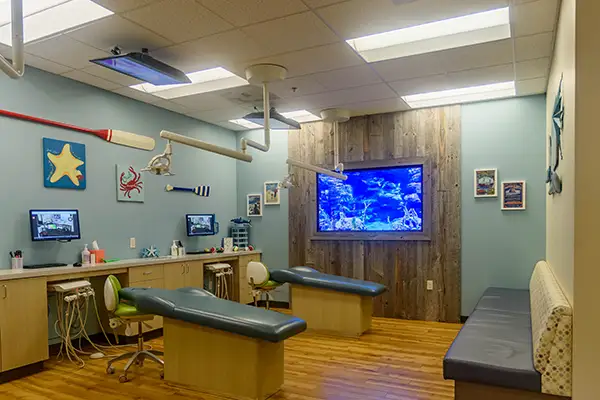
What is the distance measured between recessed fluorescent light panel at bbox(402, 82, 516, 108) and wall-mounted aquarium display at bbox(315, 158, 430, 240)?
0.74 m

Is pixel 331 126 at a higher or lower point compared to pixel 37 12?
lower

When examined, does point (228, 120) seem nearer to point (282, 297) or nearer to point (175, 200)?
point (175, 200)

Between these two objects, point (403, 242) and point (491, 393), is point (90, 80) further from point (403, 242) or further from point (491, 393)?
point (491, 393)

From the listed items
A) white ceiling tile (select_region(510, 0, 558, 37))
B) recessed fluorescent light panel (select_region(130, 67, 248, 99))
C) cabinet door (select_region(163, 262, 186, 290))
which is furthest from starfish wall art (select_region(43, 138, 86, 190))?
white ceiling tile (select_region(510, 0, 558, 37))

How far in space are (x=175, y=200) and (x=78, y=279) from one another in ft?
6.27

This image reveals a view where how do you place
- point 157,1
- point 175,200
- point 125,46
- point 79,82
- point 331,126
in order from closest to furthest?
point 157,1 → point 125,46 → point 79,82 → point 175,200 → point 331,126

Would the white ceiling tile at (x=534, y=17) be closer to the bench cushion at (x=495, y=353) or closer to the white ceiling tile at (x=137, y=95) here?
the bench cushion at (x=495, y=353)

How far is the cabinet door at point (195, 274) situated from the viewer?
17.1 ft

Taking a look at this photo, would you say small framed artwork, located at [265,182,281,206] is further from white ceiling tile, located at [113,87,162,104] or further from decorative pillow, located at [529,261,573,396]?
decorative pillow, located at [529,261,573,396]

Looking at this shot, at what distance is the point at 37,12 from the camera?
10.8ft

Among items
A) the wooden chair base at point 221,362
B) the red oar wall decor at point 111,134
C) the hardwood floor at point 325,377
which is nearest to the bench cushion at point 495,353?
the hardwood floor at point 325,377

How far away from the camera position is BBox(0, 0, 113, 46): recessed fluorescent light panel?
122 inches

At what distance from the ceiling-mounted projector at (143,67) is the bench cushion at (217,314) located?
184 centimetres

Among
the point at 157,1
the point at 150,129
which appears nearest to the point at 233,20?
the point at 157,1
